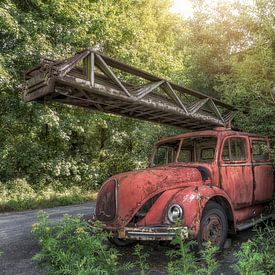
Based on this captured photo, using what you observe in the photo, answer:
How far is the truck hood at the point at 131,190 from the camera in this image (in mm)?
5172

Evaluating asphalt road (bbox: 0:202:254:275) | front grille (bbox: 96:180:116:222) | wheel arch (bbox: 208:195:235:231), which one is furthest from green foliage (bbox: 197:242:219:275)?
wheel arch (bbox: 208:195:235:231)

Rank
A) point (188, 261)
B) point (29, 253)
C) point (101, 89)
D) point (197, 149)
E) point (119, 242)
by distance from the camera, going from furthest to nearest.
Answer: point (197, 149), point (119, 242), point (29, 253), point (101, 89), point (188, 261)

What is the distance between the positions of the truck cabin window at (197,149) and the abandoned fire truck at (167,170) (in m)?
0.02

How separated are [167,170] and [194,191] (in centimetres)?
77

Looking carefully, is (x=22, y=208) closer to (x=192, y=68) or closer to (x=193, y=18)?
(x=192, y=68)

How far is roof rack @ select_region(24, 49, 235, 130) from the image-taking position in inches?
181

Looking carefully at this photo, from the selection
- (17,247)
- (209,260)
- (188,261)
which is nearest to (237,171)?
(188,261)

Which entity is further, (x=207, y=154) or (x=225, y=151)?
(x=207, y=154)

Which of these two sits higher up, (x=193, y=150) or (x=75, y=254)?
(x=193, y=150)

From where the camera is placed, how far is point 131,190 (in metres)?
5.25

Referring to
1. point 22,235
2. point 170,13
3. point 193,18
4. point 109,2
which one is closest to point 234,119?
point 193,18

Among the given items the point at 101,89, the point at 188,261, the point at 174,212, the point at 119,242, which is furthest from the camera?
the point at 119,242

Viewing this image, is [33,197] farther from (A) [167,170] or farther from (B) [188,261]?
(B) [188,261]

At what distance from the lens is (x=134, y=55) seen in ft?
57.5
